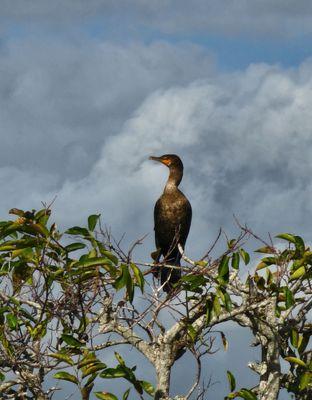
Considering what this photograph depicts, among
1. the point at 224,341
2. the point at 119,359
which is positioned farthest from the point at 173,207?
the point at 119,359

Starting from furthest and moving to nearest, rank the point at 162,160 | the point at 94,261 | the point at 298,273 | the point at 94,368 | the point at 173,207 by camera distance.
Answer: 1. the point at 162,160
2. the point at 173,207
3. the point at 298,273
4. the point at 94,368
5. the point at 94,261

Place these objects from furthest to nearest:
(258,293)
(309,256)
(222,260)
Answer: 1. (258,293)
2. (309,256)
3. (222,260)

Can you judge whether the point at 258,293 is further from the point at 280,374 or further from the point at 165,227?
the point at 165,227

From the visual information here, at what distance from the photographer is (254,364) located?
296 inches

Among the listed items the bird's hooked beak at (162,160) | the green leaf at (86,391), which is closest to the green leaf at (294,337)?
the green leaf at (86,391)

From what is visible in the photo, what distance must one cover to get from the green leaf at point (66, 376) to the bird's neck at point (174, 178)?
18.5 feet

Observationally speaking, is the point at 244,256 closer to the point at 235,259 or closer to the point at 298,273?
the point at 235,259

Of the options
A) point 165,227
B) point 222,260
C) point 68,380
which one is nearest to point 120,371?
point 68,380

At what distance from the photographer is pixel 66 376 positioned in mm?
6500

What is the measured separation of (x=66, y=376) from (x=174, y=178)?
18.9 feet

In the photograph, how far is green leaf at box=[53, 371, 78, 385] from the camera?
255 inches

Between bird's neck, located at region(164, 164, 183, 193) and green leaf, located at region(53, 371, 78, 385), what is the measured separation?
5.64 meters

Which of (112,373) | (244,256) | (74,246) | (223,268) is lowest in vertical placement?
(112,373)

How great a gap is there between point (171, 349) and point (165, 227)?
4891 mm
